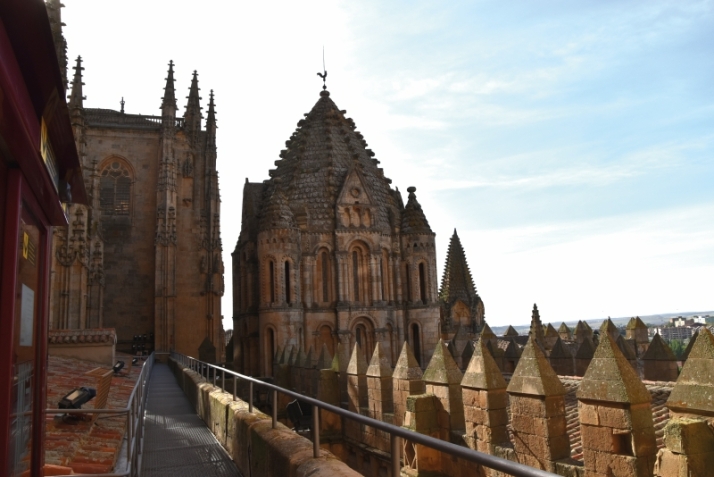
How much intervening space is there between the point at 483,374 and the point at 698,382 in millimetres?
→ 3897

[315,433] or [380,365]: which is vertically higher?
[315,433]

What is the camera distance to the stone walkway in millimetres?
7520

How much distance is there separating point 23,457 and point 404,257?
31.1 meters

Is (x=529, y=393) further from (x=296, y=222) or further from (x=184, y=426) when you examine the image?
(x=296, y=222)

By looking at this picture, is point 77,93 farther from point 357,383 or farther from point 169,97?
point 357,383

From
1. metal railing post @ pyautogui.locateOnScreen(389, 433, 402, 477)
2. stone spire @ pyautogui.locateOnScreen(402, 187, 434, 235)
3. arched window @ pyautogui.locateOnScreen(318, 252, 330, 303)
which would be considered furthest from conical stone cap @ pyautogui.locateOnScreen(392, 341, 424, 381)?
stone spire @ pyautogui.locateOnScreen(402, 187, 434, 235)

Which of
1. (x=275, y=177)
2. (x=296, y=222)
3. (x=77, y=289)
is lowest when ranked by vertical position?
(x=77, y=289)

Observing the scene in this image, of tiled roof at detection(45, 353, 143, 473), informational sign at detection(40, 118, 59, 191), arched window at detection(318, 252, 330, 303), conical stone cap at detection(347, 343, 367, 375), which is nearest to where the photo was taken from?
informational sign at detection(40, 118, 59, 191)

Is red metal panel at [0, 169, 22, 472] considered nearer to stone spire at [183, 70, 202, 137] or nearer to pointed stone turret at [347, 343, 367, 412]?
pointed stone turret at [347, 343, 367, 412]

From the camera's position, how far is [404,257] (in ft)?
110

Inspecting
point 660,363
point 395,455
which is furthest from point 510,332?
point 395,455

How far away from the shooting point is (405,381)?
48.4ft

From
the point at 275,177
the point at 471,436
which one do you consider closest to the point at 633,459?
the point at 471,436

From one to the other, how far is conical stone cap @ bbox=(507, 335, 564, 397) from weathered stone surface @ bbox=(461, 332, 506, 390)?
63cm
